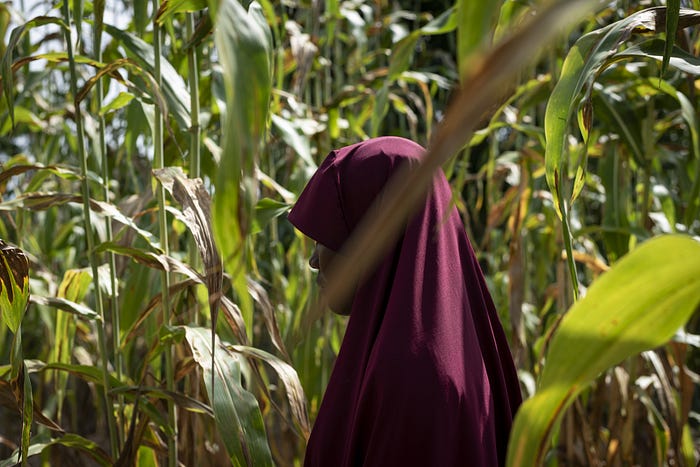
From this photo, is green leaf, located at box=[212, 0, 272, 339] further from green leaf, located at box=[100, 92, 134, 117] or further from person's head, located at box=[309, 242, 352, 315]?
green leaf, located at box=[100, 92, 134, 117]

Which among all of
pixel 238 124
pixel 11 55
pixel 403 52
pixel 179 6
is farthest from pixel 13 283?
pixel 403 52

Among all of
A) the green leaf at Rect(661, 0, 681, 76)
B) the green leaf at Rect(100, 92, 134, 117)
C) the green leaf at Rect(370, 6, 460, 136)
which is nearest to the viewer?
the green leaf at Rect(661, 0, 681, 76)

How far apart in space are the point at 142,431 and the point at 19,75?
5.73ft

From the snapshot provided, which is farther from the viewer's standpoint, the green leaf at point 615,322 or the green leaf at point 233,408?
the green leaf at point 233,408

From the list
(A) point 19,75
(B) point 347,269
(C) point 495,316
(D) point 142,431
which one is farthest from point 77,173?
(A) point 19,75

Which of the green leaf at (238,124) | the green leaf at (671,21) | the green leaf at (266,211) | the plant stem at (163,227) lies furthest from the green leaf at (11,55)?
the green leaf at (671,21)

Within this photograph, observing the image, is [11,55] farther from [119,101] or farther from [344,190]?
[344,190]

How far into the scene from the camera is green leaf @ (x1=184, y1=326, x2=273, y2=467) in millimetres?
868

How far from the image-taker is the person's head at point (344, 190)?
2.76ft

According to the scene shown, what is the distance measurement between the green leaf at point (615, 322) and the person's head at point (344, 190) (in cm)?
42

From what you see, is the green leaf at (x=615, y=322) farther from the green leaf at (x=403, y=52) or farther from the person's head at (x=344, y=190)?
the green leaf at (x=403, y=52)

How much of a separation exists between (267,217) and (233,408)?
26 cm

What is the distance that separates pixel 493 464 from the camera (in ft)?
2.55

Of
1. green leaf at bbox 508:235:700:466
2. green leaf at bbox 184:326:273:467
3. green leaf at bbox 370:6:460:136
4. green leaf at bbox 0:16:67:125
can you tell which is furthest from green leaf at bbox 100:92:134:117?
green leaf at bbox 508:235:700:466
